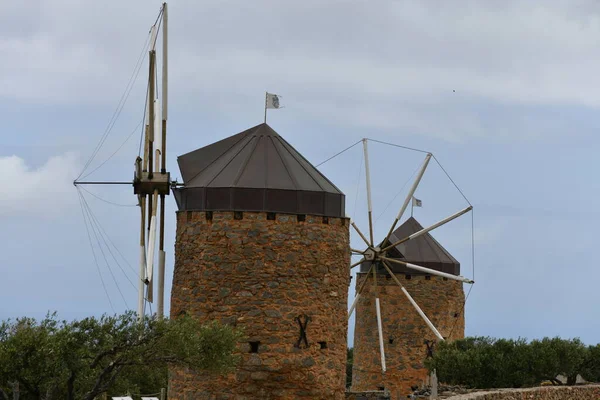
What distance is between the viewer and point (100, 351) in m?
21.3

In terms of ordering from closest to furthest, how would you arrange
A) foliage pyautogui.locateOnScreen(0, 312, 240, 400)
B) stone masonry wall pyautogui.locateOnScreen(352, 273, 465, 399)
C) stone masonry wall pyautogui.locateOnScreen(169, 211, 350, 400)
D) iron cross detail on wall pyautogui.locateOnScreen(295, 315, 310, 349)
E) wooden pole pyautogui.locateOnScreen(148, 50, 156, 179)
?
1. foliage pyautogui.locateOnScreen(0, 312, 240, 400)
2. stone masonry wall pyautogui.locateOnScreen(169, 211, 350, 400)
3. iron cross detail on wall pyautogui.locateOnScreen(295, 315, 310, 349)
4. wooden pole pyautogui.locateOnScreen(148, 50, 156, 179)
5. stone masonry wall pyautogui.locateOnScreen(352, 273, 465, 399)

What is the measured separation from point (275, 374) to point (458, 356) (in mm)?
15254

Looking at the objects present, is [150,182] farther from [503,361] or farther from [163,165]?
[503,361]

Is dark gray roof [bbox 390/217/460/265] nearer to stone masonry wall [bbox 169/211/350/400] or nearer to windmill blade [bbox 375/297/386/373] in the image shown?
windmill blade [bbox 375/297/386/373]

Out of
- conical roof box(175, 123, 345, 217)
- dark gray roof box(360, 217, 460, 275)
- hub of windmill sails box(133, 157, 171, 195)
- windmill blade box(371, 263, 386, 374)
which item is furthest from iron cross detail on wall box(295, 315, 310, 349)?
dark gray roof box(360, 217, 460, 275)

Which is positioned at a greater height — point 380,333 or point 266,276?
point 266,276

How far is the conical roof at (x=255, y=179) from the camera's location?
24.1m

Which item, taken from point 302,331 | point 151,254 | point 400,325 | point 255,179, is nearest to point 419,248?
point 400,325

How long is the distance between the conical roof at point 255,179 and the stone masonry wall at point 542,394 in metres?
4.66

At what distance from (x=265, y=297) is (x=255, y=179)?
2.47 m

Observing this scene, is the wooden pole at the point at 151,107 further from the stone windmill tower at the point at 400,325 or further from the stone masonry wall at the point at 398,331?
the stone masonry wall at the point at 398,331

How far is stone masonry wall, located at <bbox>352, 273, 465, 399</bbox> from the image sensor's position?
38.6 m

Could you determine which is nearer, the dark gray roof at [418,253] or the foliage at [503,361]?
the foliage at [503,361]

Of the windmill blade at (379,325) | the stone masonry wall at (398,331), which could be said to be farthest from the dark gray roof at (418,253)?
the windmill blade at (379,325)
